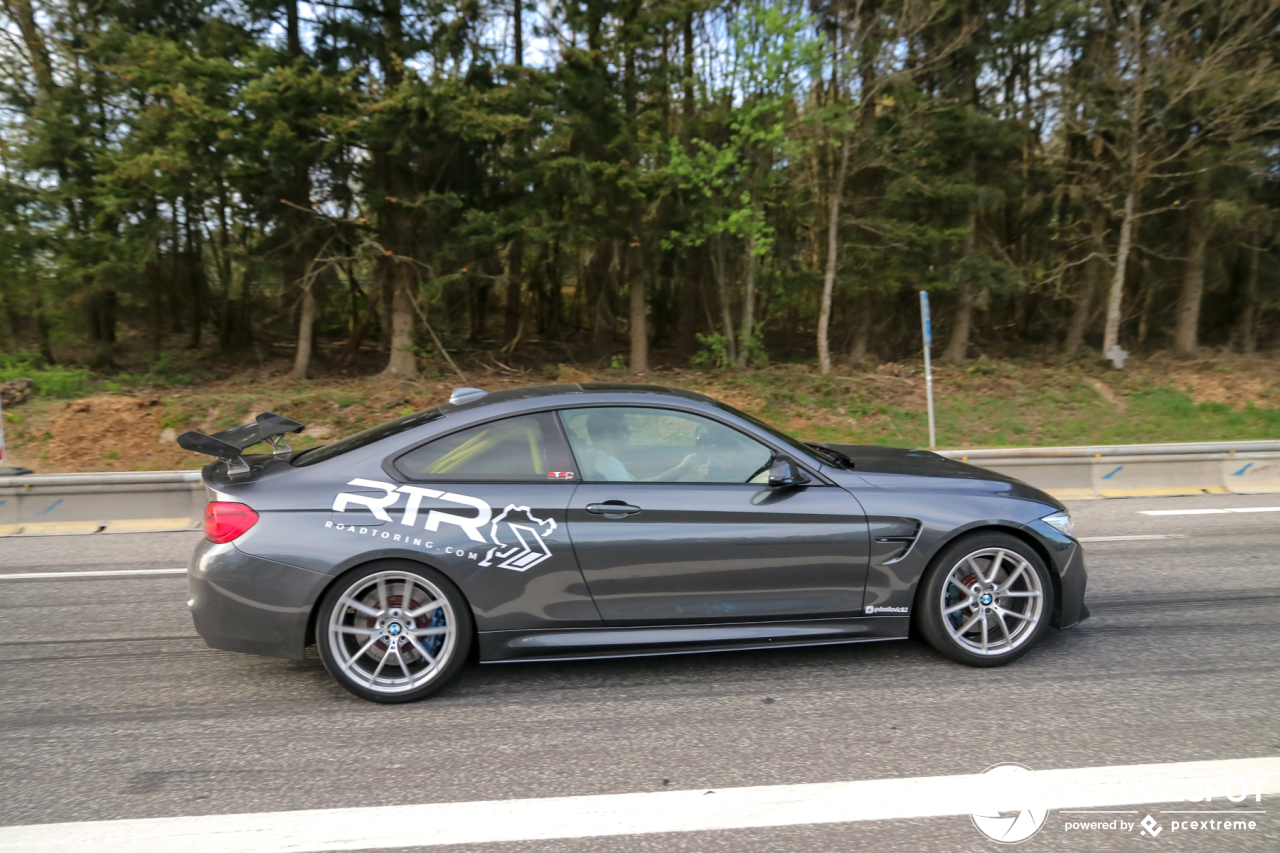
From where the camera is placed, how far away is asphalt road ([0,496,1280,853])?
133 inches

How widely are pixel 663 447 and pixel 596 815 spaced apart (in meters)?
2.03

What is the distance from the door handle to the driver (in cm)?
19

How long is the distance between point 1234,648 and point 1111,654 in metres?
0.75

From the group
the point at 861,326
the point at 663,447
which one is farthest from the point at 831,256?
the point at 663,447

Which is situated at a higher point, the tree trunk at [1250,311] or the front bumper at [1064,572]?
the tree trunk at [1250,311]

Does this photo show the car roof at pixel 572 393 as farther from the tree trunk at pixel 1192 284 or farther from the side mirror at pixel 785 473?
the tree trunk at pixel 1192 284

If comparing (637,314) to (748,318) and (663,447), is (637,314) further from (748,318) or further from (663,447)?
(663,447)

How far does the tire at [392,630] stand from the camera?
4188 mm

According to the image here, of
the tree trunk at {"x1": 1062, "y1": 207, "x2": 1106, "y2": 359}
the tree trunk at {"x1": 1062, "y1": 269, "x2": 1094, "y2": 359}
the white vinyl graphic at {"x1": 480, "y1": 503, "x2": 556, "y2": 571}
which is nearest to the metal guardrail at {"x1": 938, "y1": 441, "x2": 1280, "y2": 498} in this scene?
the white vinyl graphic at {"x1": 480, "y1": 503, "x2": 556, "y2": 571}

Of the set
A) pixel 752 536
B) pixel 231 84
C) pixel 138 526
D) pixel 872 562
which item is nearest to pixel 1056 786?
pixel 872 562

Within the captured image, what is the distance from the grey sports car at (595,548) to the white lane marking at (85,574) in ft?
9.27

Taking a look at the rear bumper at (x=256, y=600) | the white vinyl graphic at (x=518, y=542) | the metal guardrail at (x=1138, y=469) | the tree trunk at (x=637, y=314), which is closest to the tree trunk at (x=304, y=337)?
the tree trunk at (x=637, y=314)

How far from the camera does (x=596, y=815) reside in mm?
3223

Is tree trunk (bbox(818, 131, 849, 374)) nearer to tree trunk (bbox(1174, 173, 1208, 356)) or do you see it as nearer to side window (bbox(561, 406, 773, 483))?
tree trunk (bbox(1174, 173, 1208, 356))
